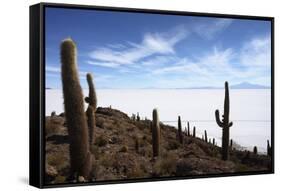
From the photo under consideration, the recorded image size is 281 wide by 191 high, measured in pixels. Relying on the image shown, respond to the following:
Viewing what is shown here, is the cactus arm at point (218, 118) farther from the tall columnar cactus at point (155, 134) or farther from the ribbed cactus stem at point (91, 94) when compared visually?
the ribbed cactus stem at point (91, 94)

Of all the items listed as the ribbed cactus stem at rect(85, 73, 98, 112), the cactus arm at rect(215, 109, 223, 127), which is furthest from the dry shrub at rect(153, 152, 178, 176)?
the ribbed cactus stem at rect(85, 73, 98, 112)

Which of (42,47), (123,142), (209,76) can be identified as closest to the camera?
(42,47)

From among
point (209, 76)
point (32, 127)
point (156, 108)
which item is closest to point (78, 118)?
point (32, 127)

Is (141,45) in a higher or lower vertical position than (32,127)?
higher

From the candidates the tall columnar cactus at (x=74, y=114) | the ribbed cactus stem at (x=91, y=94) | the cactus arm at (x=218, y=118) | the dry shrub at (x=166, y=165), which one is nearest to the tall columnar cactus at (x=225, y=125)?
the cactus arm at (x=218, y=118)

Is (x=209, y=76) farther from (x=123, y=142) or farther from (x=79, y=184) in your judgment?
(x=79, y=184)
